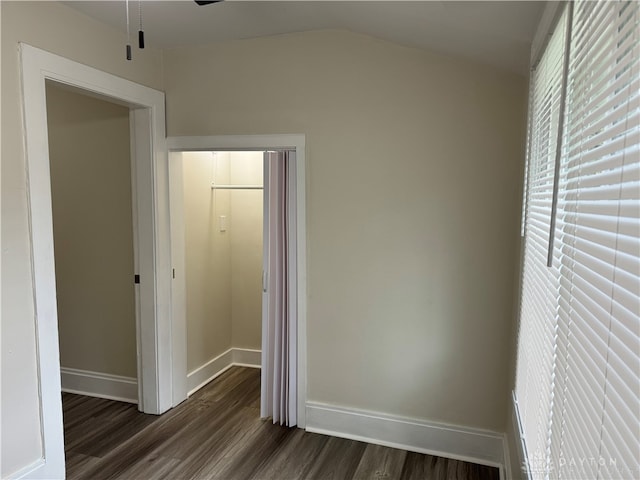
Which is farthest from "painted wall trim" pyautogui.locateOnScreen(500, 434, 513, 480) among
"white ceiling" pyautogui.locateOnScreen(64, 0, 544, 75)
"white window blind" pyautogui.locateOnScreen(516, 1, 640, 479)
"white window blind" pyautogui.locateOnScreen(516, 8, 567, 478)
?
"white ceiling" pyautogui.locateOnScreen(64, 0, 544, 75)

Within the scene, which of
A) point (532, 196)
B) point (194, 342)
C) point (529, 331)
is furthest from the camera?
point (194, 342)

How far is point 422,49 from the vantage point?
8.39 feet

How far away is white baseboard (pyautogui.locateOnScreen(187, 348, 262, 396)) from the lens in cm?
359

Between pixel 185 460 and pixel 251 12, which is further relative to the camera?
pixel 185 460

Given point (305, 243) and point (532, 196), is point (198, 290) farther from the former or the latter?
point (532, 196)

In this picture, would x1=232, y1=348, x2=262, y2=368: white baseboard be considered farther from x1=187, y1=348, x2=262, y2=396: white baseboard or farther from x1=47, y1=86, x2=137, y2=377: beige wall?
x1=47, y1=86, x2=137, y2=377: beige wall

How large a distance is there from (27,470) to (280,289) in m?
1.64

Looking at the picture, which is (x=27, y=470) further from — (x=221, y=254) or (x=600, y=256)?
(x=600, y=256)

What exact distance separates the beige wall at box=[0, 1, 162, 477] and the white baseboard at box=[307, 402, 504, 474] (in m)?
1.62

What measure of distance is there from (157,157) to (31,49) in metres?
1.01

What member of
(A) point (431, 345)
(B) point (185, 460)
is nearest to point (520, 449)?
(A) point (431, 345)

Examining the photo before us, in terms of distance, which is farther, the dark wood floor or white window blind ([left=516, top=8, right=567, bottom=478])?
the dark wood floor

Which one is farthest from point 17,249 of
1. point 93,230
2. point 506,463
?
point 506,463

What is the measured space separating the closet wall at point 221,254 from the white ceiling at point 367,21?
103 centimetres
